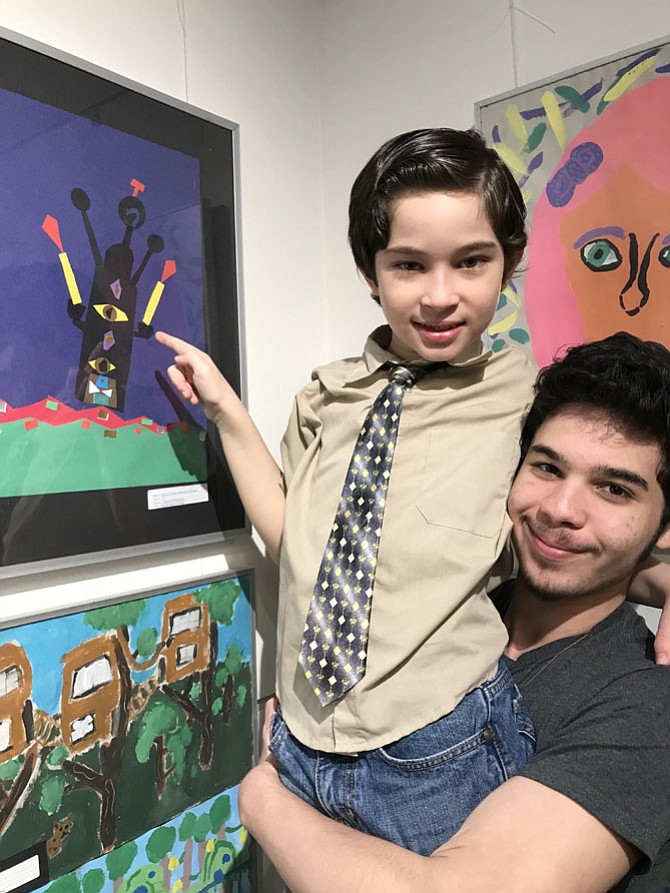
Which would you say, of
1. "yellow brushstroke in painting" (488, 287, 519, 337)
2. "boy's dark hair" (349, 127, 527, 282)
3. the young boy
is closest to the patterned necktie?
the young boy

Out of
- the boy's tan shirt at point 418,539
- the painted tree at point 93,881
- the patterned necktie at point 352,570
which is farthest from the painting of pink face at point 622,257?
the painted tree at point 93,881

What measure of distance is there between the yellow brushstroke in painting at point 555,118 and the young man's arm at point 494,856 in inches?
39.7

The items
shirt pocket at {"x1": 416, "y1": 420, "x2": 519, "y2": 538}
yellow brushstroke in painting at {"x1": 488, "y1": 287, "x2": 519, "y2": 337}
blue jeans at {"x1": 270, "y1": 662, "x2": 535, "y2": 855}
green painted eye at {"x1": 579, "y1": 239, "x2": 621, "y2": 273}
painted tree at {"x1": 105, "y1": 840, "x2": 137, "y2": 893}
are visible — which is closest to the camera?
blue jeans at {"x1": 270, "y1": 662, "x2": 535, "y2": 855}

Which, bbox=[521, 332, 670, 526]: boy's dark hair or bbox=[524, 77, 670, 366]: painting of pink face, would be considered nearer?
bbox=[521, 332, 670, 526]: boy's dark hair

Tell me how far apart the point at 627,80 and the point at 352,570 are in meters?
0.90

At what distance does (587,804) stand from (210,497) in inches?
28.7

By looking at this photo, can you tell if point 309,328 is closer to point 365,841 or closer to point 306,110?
point 306,110

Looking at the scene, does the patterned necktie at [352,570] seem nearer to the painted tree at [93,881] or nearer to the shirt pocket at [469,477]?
the shirt pocket at [469,477]

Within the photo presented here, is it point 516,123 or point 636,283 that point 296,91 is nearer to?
point 516,123

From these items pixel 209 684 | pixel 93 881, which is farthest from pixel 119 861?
pixel 209 684

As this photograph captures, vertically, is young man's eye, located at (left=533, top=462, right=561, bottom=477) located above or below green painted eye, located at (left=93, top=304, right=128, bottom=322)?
below

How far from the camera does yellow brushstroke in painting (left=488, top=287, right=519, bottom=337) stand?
1.31 metres

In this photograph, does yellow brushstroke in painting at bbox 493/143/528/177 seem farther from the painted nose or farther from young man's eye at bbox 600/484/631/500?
young man's eye at bbox 600/484/631/500

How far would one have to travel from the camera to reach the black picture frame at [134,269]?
98 cm
